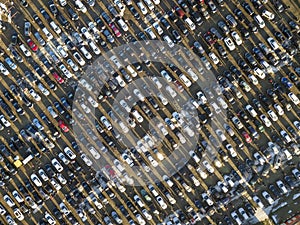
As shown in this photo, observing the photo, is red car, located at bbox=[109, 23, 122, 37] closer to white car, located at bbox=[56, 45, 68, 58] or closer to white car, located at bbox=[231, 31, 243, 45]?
white car, located at bbox=[56, 45, 68, 58]

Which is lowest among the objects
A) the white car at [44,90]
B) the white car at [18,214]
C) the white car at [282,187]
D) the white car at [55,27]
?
the white car at [282,187]

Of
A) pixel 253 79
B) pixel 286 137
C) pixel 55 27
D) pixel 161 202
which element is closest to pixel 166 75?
pixel 253 79

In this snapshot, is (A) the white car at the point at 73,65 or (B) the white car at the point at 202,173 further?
(A) the white car at the point at 73,65

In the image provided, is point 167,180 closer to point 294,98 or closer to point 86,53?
point 294,98

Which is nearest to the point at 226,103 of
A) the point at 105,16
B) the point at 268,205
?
the point at 268,205

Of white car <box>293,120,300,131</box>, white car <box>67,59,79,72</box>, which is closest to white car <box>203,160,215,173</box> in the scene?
white car <box>293,120,300,131</box>

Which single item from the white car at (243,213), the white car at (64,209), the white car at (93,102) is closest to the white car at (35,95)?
the white car at (93,102)

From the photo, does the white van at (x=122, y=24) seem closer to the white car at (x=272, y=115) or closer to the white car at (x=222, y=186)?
the white car at (x=272, y=115)

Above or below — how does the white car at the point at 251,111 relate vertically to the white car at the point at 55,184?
below
